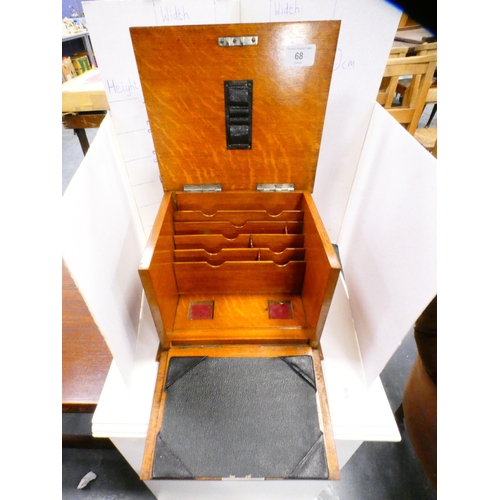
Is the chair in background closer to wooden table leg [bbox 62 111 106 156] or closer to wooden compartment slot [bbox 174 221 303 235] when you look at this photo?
wooden compartment slot [bbox 174 221 303 235]

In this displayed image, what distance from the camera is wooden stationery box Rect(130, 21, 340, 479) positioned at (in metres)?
0.59

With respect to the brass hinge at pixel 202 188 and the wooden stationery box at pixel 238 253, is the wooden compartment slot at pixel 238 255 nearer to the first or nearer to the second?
the wooden stationery box at pixel 238 253

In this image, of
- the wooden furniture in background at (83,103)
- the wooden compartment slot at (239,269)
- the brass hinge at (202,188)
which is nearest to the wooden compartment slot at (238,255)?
the wooden compartment slot at (239,269)

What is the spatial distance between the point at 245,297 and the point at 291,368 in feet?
0.70

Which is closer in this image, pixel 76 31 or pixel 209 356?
pixel 209 356

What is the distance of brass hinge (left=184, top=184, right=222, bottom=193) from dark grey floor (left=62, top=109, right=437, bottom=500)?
3.16ft

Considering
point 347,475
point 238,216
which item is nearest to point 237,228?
point 238,216

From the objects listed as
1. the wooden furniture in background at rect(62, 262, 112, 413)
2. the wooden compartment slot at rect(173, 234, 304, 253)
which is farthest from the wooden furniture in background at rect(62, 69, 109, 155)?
the wooden compartment slot at rect(173, 234, 304, 253)

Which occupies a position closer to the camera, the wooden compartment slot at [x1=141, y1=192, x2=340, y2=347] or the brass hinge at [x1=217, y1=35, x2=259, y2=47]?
the brass hinge at [x1=217, y1=35, x2=259, y2=47]

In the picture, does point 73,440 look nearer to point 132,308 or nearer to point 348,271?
point 132,308

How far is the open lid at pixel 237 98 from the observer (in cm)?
60

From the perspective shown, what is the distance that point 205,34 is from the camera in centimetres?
60
